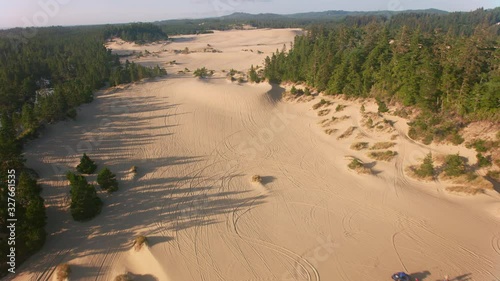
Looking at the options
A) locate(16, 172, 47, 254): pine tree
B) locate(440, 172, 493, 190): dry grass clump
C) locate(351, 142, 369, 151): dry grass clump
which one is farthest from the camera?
locate(351, 142, 369, 151): dry grass clump

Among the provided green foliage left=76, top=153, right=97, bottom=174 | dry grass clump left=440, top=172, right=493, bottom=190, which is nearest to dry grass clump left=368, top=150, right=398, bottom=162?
dry grass clump left=440, top=172, right=493, bottom=190

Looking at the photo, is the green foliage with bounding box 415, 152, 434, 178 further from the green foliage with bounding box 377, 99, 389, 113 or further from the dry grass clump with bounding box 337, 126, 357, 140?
the green foliage with bounding box 377, 99, 389, 113

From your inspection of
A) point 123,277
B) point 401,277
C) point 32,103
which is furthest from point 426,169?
point 32,103

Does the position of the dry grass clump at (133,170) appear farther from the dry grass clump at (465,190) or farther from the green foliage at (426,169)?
the dry grass clump at (465,190)

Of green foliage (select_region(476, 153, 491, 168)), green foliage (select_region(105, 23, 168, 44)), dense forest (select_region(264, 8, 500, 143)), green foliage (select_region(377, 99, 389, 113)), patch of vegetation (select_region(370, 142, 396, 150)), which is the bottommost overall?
patch of vegetation (select_region(370, 142, 396, 150))

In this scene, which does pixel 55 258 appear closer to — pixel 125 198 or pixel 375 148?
pixel 125 198

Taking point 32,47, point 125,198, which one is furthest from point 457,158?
point 32,47

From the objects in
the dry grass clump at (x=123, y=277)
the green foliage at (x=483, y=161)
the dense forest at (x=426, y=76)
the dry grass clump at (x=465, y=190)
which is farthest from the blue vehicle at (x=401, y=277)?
the dense forest at (x=426, y=76)

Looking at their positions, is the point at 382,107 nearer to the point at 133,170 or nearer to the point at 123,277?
the point at 133,170
